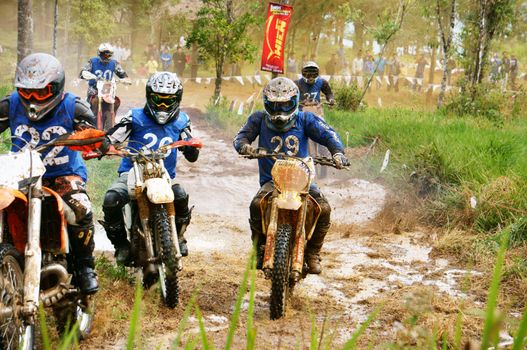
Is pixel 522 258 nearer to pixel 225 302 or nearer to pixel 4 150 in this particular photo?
pixel 225 302

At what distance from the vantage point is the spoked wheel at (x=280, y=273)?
16.6 feet

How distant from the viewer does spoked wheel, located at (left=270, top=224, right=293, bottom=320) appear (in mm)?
5074

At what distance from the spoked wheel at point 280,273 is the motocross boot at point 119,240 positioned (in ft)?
4.34

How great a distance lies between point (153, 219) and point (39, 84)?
4.63ft

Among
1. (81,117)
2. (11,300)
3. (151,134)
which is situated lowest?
(11,300)

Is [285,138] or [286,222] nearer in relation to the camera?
[286,222]

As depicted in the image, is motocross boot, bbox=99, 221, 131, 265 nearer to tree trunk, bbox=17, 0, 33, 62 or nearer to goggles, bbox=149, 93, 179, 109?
goggles, bbox=149, 93, 179, 109

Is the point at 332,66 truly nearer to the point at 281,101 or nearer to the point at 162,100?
the point at 281,101

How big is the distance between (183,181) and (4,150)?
2906 millimetres

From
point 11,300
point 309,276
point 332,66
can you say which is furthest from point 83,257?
point 332,66

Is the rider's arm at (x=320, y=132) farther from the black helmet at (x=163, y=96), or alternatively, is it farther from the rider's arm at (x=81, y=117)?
the rider's arm at (x=81, y=117)

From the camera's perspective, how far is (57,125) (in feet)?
15.3

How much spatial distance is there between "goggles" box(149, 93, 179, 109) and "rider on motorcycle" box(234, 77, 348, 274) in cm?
69

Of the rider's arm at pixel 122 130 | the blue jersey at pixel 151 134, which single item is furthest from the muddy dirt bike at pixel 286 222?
the rider's arm at pixel 122 130
